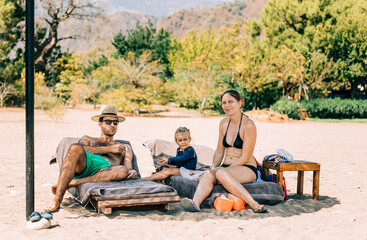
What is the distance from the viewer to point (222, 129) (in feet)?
17.1

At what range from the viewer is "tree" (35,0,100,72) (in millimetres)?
32719

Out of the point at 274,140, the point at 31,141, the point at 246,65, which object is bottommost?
the point at 274,140

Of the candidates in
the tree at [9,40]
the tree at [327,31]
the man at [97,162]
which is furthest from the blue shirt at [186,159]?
the tree at [327,31]

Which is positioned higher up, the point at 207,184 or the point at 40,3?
the point at 40,3

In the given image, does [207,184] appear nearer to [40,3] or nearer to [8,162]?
[8,162]

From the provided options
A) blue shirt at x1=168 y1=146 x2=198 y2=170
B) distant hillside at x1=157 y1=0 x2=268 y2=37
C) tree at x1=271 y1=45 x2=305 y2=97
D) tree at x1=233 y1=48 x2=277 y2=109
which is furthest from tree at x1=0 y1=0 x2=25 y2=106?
distant hillside at x1=157 y1=0 x2=268 y2=37

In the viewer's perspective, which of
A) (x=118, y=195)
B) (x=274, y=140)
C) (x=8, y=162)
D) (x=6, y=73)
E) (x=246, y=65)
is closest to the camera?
(x=118, y=195)

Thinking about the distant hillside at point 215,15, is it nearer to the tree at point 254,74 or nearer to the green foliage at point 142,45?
the green foliage at point 142,45

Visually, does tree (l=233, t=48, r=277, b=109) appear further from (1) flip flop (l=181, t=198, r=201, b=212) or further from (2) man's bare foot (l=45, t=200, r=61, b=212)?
(2) man's bare foot (l=45, t=200, r=61, b=212)

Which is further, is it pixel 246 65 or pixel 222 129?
pixel 246 65

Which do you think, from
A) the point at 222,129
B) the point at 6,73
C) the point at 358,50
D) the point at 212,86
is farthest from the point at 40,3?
the point at 222,129

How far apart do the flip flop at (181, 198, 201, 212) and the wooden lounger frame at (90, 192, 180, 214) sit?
4.4 inches

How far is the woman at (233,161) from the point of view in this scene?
4.79 metres

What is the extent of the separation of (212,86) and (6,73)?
1398 cm
